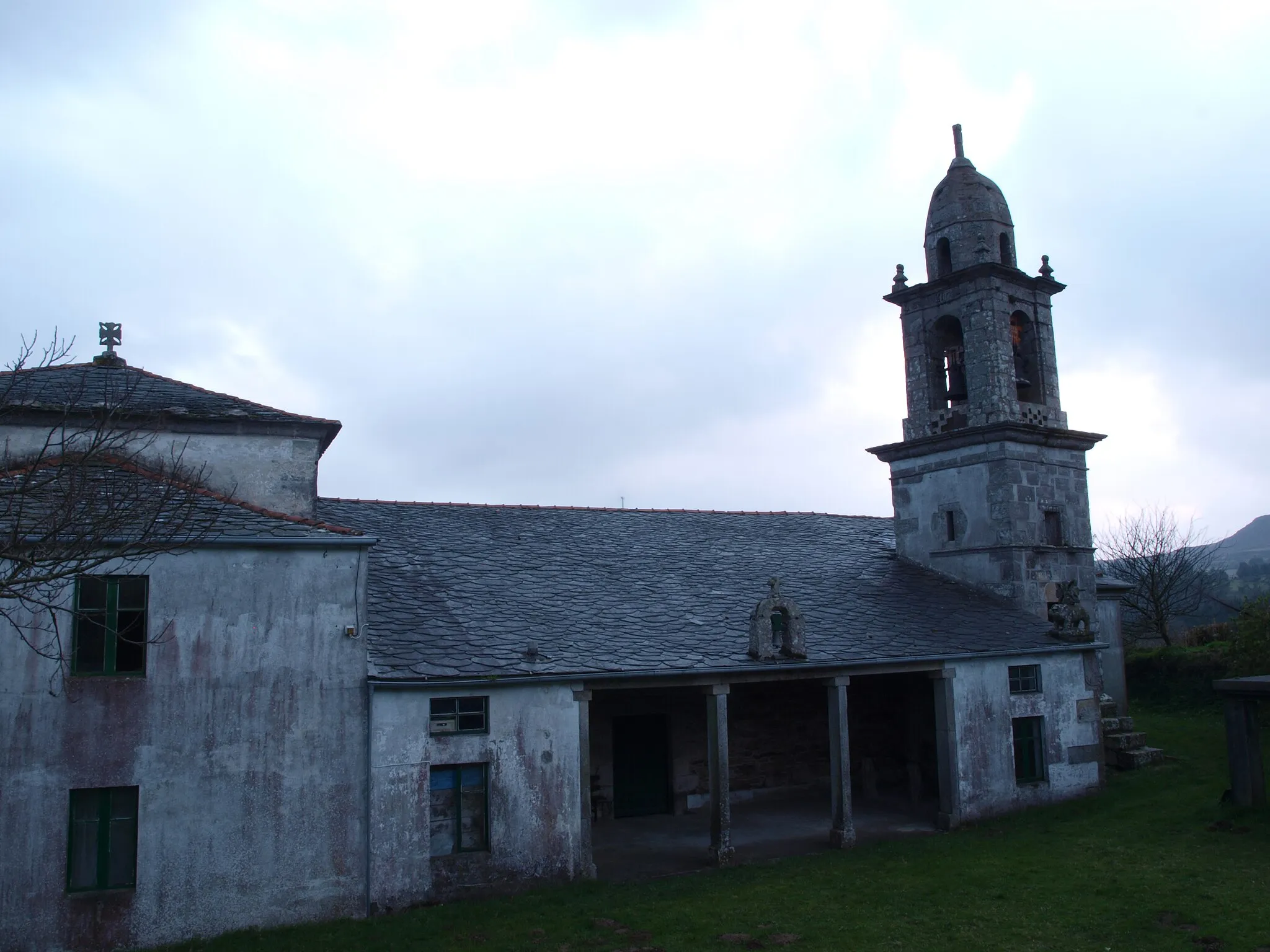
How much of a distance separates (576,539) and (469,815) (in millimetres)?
7482

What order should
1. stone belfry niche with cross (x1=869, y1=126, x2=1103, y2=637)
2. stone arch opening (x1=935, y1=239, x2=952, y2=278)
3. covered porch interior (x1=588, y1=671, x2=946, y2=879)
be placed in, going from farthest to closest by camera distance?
stone arch opening (x1=935, y1=239, x2=952, y2=278), stone belfry niche with cross (x1=869, y1=126, x2=1103, y2=637), covered porch interior (x1=588, y1=671, x2=946, y2=879)

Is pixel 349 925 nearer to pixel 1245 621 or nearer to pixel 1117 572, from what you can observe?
pixel 1245 621

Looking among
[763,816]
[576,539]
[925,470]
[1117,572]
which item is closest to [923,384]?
[925,470]

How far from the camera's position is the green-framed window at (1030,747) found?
55.6 ft

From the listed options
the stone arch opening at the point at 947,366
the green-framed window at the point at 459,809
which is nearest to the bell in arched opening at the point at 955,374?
the stone arch opening at the point at 947,366

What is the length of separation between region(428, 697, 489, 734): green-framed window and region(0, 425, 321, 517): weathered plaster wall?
3671 mm

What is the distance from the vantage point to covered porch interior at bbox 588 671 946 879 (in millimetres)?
14656

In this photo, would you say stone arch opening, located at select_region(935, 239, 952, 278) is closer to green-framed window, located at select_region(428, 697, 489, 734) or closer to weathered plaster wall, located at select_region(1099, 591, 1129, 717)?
weathered plaster wall, located at select_region(1099, 591, 1129, 717)

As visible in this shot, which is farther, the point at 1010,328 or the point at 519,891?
the point at 1010,328

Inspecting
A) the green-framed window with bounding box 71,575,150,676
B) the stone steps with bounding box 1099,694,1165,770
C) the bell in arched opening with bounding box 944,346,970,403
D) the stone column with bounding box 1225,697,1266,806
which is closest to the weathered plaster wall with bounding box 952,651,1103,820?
the stone steps with bounding box 1099,694,1165,770

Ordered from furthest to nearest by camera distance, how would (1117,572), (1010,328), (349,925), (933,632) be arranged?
(1117,572)
(1010,328)
(933,632)
(349,925)

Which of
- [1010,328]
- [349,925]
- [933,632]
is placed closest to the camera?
[349,925]

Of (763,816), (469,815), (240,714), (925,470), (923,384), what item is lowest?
(763,816)

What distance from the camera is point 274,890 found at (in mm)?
10867
